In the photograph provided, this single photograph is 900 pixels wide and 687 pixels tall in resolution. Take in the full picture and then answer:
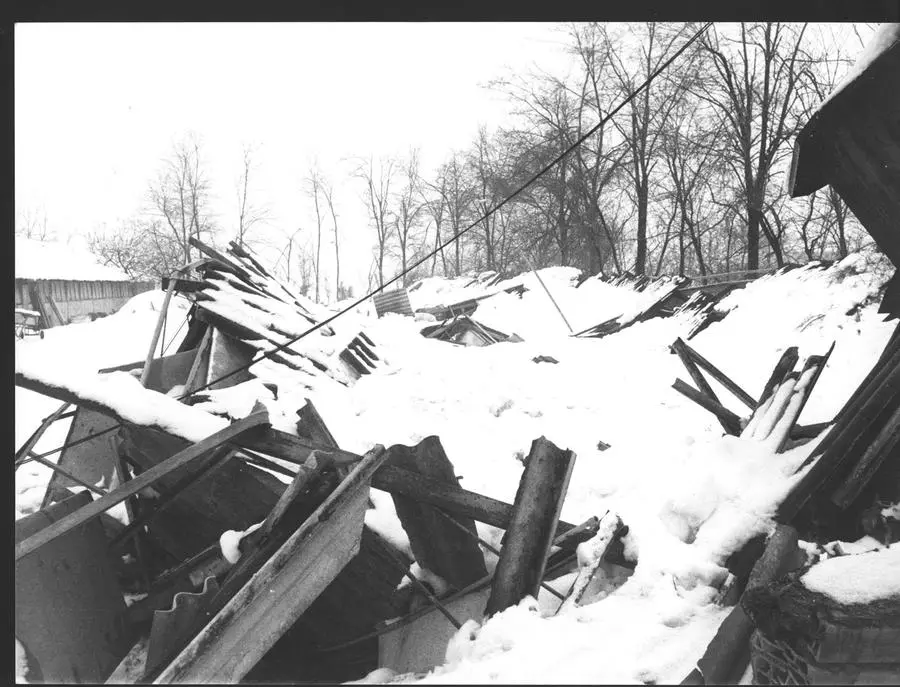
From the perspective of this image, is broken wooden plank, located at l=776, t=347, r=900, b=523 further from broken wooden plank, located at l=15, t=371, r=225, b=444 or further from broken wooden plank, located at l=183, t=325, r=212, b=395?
broken wooden plank, located at l=183, t=325, r=212, b=395

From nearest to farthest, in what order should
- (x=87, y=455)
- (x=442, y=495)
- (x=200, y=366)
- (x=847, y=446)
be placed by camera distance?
(x=847, y=446) < (x=442, y=495) < (x=87, y=455) < (x=200, y=366)

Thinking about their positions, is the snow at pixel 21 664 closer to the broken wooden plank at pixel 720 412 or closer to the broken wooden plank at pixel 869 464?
the broken wooden plank at pixel 869 464

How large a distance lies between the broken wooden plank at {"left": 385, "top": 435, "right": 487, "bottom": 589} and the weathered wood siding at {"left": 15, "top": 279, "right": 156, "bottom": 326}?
933 inches

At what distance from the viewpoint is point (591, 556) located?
264cm

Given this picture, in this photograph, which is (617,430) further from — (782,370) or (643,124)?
(643,124)

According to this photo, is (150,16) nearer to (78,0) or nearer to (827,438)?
(78,0)

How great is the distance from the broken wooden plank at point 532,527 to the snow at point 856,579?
121cm

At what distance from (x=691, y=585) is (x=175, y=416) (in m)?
2.89

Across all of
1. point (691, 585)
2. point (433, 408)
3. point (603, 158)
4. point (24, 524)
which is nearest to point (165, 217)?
point (603, 158)

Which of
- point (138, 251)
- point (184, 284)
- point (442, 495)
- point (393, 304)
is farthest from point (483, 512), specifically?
point (138, 251)

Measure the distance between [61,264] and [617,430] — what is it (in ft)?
96.5

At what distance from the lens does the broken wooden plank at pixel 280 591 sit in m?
1.83

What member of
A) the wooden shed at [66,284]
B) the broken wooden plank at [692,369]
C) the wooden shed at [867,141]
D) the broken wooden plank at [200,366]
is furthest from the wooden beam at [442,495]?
the wooden shed at [66,284]

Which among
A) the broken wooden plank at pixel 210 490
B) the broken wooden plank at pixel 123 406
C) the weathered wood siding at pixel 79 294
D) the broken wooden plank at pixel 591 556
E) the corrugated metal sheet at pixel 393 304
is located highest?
the weathered wood siding at pixel 79 294
